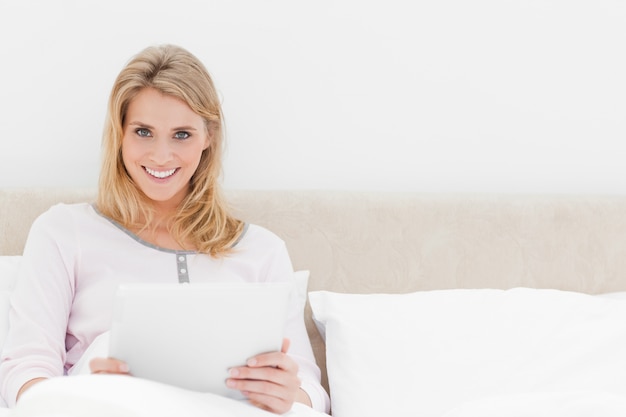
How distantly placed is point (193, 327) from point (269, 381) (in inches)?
7.7

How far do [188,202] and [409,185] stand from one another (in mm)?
640

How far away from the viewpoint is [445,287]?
195 centimetres

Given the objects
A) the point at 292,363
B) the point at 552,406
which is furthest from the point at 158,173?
the point at 552,406

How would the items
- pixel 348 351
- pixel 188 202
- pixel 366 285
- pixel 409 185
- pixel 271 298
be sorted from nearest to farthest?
pixel 271 298
pixel 348 351
pixel 188 202
pixel 366 285
pixel 409 185

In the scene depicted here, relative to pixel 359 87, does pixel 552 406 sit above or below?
below

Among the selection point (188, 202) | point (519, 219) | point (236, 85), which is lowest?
point (188, 202)

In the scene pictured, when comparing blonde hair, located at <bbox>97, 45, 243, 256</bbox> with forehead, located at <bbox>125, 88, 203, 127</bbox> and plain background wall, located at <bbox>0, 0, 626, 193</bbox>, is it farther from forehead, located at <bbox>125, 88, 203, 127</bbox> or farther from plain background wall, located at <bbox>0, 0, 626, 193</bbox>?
plain background wall, located at <bbox>0, 0, 626, 193</bbox>

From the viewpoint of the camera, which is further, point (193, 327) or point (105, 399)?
point (193, 327)

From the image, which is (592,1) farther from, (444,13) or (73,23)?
(73,23)

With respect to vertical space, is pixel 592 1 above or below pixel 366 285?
above

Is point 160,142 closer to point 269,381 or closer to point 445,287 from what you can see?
point 269,381

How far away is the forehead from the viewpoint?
65.5 inches

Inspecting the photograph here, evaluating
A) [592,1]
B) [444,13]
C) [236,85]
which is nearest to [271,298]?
[236,85]

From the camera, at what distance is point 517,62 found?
2172 millimetres
